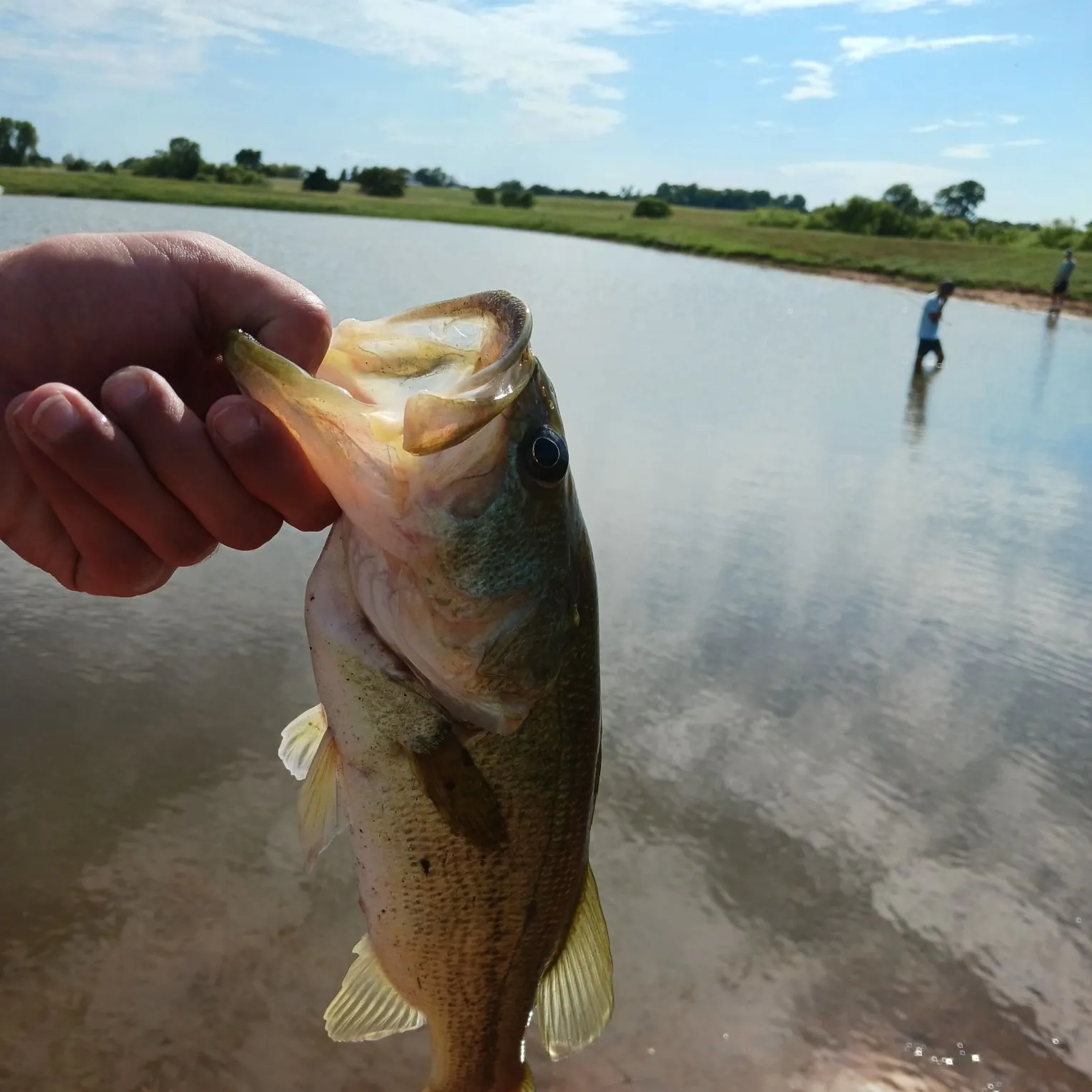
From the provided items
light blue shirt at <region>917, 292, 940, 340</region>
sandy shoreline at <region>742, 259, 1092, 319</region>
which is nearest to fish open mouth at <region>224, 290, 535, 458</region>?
light blue shirt at <region>917, 292, 940, 340</region>

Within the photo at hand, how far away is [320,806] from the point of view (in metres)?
1.87

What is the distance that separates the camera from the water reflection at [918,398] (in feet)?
41.7

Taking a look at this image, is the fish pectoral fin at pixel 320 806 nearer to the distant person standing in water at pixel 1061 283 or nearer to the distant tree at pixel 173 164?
the distant person standing in water at pixel 1061 283

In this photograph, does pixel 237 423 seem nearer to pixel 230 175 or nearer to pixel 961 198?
pixel 230 175

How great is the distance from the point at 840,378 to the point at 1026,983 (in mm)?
13521

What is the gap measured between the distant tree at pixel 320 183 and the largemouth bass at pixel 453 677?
281 ft

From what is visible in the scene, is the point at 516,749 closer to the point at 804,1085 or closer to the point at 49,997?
the point at 804,1085

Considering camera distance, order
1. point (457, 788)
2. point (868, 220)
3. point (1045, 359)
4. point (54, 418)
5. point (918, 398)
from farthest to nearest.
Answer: point (868, 220) → point (1045, 359) → point (918, 398) → point (457, 788) → point (54, 418)

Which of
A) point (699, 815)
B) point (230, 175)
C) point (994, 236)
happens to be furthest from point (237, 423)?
point (230, 175)

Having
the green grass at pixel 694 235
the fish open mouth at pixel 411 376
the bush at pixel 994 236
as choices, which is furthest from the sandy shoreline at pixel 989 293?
the fish open mouth at pixel 411 376

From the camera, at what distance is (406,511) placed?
161 centimetres

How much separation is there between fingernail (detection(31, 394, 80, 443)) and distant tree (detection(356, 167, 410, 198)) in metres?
89.2

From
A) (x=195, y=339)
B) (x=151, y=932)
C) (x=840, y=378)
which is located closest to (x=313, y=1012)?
(x=151, y=932)

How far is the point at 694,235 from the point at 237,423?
204ft
